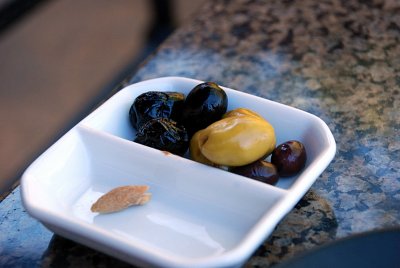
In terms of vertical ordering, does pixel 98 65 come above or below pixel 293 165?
below

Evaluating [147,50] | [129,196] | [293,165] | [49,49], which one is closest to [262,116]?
[293,165]

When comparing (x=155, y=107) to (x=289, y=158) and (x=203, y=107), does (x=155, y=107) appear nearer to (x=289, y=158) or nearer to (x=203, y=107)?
(x=203, y=107)

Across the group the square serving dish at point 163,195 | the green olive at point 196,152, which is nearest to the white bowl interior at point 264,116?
the square serving dish at point 163,195

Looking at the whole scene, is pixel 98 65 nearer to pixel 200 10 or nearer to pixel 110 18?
pixel 110 18

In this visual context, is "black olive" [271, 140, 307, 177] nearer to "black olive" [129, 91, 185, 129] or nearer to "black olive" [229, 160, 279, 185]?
"black olive" [229, 160, 279, 185]

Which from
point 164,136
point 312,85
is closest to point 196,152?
point 164,136

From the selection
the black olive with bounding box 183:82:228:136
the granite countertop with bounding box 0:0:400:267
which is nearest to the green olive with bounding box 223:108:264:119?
the black olive with bounding box 183:82:228:136
